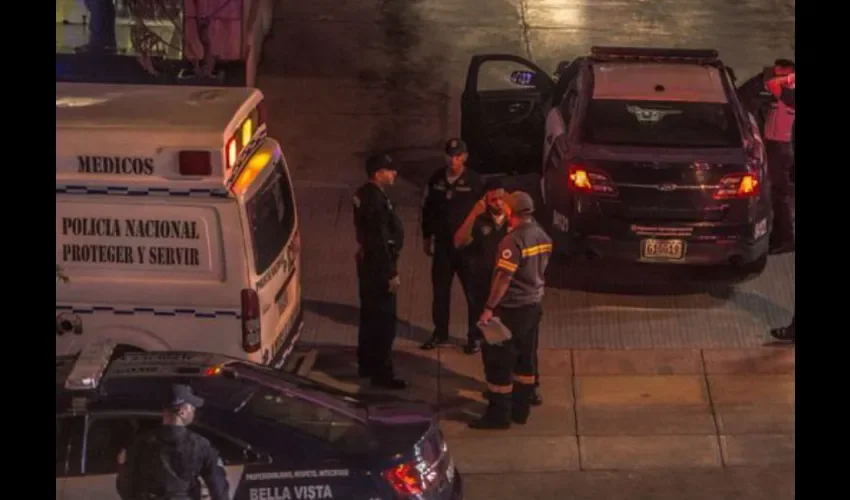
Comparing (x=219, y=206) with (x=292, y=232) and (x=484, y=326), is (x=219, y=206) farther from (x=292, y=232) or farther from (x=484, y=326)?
(x=484, y=326)

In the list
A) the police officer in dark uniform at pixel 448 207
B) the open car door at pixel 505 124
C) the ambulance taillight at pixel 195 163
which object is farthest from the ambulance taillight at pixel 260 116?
the open car door at pixel 505 124

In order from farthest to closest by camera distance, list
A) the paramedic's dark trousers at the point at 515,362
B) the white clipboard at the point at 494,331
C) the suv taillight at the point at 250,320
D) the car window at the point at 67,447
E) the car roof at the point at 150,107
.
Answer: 1. the paramedic's dark trousers at the point at 515,362
2. the white clipboard at the point at 494,331
3. the suv taillight at the point at 250,320
4. the car roof at the point at 150,107
5. the car window at the point at 67,447

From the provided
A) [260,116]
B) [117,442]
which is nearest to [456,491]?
[117,442]

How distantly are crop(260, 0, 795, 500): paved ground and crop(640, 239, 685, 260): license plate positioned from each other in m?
0.48

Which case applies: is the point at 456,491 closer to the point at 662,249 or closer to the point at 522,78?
the point at 662,249

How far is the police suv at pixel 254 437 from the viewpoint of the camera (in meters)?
7.18

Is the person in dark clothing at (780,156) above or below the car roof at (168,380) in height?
below

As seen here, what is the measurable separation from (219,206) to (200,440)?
2302 millimetres

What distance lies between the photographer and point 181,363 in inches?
309

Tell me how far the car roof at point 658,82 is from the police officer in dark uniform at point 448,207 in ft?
7.16

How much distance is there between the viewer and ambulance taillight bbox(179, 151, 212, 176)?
8891mm

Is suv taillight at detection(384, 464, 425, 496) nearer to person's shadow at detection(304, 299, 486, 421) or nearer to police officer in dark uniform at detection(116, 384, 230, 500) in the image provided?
police officer in dark uniform at detection(116, 384, 230, 500)

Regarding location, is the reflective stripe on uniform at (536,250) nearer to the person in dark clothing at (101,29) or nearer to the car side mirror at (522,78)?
the car side mirror at (522,78)

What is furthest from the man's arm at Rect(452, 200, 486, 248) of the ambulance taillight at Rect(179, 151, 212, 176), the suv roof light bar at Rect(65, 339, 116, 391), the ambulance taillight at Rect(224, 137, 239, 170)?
the suv roof light bar at Rect(65, 339, 116, 391)
